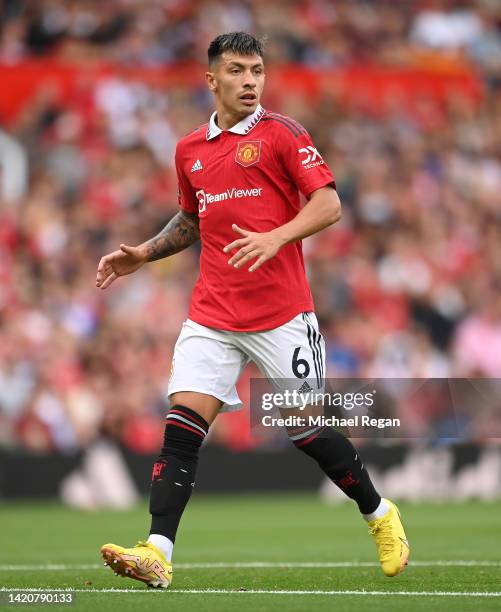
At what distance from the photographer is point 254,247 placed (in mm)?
6414

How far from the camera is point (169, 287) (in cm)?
1719

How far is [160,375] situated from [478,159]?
23.1ft

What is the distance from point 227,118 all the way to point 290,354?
1247mm

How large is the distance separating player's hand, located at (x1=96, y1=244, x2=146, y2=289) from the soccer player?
44 cm

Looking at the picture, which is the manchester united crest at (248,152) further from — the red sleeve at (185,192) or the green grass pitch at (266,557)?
the green grass pitch at (266,557)

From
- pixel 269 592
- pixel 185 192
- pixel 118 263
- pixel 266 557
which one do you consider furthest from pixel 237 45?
pixel 266 557

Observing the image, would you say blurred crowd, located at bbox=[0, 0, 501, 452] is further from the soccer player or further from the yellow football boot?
the soccer player

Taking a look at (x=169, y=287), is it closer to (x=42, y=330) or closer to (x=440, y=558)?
(x=42, y=330)

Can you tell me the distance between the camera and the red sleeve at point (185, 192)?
7.29 m

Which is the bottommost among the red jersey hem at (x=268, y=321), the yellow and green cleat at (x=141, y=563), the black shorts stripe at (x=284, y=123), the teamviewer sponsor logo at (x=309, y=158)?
the yellow and green cleat at (x=141, y=563)

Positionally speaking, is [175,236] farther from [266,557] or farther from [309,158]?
[266,557]

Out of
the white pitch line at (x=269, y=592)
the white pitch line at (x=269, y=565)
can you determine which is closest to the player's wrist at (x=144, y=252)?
the white pitch line at (x=269, y=592)

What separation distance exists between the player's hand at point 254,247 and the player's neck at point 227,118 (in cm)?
82

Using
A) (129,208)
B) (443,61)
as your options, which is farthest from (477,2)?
(129,208)
